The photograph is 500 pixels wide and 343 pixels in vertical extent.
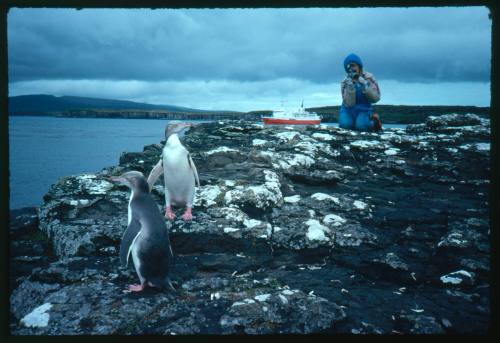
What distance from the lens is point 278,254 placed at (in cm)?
363

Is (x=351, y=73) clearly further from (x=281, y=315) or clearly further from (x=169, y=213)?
(x=281, y=315)

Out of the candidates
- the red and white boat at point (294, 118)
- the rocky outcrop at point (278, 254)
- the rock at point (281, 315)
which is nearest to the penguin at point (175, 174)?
the rocky outcrop at point (278, 254)

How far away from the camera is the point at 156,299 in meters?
2.77

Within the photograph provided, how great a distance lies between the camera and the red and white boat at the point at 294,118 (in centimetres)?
2344

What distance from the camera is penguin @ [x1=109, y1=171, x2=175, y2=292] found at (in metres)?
2.92

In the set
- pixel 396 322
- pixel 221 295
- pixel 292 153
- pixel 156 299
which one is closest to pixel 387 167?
pixel 292 153

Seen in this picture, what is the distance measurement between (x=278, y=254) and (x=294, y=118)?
68.1 ft

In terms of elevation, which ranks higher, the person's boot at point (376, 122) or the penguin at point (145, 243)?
the person's boot at point (376, 122)

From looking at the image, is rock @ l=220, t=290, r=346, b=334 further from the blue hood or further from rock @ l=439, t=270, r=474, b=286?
the blue hood

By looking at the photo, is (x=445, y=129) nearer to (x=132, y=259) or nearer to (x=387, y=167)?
(x=387, y=167)

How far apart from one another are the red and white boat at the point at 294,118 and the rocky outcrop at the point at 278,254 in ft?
56.9

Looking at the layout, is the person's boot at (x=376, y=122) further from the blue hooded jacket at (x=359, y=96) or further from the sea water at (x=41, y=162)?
the sea water at (x=41, y=162)

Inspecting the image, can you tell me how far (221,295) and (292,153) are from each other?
164 inches

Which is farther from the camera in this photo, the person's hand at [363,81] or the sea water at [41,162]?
the person's hand at [363,81]
